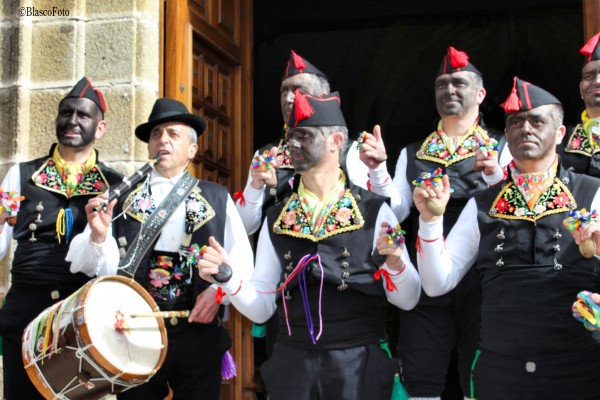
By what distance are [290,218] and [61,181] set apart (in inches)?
55.7

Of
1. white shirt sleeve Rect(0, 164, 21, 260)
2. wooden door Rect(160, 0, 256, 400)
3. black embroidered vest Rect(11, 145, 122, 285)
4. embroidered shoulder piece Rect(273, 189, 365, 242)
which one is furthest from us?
wooden door Rect(160, 0, 256, 400)

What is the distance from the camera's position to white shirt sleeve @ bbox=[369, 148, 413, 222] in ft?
15.8

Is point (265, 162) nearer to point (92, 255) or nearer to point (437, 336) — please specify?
point (92, 255)

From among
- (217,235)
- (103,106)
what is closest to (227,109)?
(103,106)

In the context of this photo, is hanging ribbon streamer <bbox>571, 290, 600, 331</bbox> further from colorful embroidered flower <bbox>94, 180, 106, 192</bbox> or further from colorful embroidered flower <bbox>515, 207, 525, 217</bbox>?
colorful embroidered flower <bbox>94, 180, 106, 192</bbox>

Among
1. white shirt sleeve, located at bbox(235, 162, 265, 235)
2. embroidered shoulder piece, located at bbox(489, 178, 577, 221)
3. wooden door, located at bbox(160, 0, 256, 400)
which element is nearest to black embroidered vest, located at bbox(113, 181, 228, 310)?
white shirt sleeve, located at bbox(235, 162, 265, 235)

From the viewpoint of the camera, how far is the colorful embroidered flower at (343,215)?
14.1ft

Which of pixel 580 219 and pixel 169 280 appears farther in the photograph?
pixel 169 280

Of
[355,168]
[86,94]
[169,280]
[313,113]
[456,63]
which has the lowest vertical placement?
[169,280]

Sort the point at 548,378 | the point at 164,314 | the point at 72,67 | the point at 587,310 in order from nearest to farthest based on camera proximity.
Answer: the point at 587,310, the point at 548,378, the point at 164,314, the point at 72,67

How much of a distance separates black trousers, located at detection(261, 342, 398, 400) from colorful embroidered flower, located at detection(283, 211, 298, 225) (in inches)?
22.6

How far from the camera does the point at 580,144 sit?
16.0 feet

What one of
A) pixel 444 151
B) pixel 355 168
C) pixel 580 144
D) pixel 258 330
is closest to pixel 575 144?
pixel 580 144

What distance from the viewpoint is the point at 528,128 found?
4.23m
